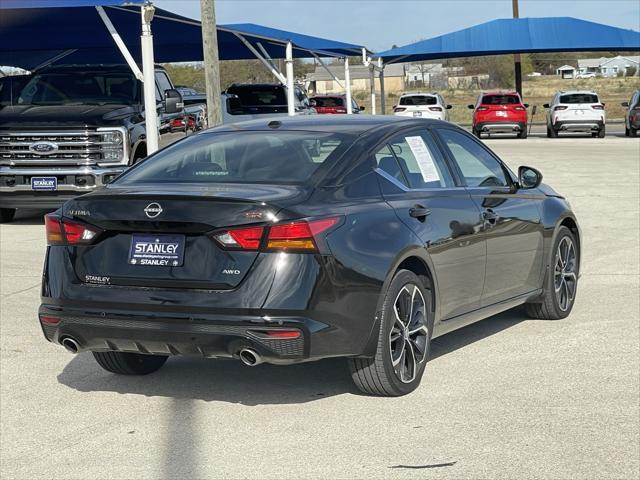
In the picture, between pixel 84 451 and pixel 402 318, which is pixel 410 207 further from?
pixel 84 451

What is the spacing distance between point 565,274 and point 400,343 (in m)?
2.76

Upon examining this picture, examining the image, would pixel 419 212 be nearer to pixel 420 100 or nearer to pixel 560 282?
pixel 560 282

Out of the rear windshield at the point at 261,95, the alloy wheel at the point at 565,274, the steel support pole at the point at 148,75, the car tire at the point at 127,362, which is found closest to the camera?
the car tire at the point at 127,362

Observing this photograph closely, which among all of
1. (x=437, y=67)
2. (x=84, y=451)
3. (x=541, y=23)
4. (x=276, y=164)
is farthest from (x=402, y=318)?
(x=437, y=67)

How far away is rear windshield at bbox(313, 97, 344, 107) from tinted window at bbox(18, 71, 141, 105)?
25.4m

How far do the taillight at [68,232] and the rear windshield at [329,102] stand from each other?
36.1 m

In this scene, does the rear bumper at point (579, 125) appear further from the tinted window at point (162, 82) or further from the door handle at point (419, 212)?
the door handle at point (419, 212)

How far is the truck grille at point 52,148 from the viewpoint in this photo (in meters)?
15.5

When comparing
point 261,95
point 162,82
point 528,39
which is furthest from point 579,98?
point 162,82

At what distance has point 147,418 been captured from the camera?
6.23m

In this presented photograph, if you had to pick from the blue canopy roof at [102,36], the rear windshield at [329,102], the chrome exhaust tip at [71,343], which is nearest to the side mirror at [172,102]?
the blue canopy roof at [102,36]

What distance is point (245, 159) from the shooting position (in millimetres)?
6730

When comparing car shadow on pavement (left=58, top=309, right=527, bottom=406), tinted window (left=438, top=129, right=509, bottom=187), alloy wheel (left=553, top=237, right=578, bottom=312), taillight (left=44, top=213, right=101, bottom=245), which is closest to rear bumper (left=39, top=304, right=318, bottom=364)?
taillight (left=44, top=213, right=101, bottom=245)

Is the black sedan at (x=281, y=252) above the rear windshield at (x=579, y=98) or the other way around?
the other way around
